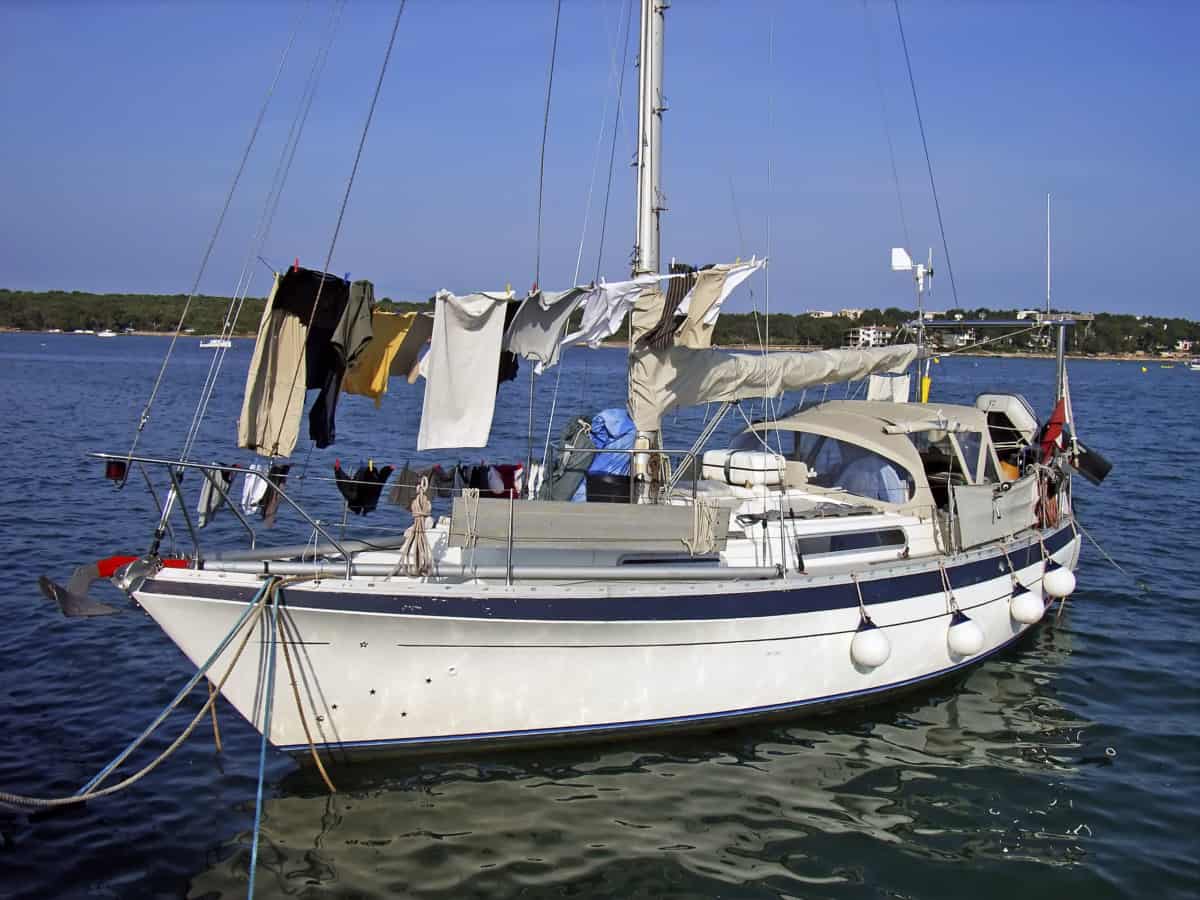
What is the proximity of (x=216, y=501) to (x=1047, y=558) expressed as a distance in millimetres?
9458

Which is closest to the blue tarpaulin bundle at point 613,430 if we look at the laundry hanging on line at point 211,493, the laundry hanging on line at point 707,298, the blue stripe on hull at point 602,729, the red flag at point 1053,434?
the laundry hanging on line at point 707,298

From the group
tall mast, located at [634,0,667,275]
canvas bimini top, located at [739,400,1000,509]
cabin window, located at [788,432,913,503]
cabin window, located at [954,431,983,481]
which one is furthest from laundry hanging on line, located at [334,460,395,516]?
cabin window, located at [954,431,983,481]

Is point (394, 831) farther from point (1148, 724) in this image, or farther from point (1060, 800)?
point (1148, 724)

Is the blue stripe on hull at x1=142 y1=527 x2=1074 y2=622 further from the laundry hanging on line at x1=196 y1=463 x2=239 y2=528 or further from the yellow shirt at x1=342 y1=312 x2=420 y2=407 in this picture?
the yellow shirt at x1=342 y1=312 x2=420 y2=407

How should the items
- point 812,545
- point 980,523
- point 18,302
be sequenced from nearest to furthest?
1. point 812,545
2. point 980,523
3. point 18,302

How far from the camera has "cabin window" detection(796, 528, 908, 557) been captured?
10172mm

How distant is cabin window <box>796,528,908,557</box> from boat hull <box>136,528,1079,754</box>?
0.66m

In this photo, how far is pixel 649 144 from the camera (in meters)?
10.6

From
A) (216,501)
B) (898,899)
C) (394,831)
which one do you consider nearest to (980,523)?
(898,899)

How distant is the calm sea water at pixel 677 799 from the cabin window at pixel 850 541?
1694 mm

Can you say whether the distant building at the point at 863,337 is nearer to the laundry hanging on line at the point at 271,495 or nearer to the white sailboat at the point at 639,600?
the white sailboat at the point at 639,600

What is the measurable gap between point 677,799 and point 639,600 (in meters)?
1.72

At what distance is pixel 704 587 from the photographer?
885cm

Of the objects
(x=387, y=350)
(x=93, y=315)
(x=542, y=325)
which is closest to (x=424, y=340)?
(x=387, y=350)
